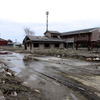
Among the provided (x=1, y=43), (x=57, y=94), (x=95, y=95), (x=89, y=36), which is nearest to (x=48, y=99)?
(x=57, y=94)

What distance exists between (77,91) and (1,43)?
71.6 metres

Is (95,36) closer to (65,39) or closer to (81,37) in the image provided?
(81,37)

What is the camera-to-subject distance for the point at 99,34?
92.2 ft

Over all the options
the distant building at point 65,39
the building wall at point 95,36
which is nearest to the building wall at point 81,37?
the distant building at point 65,39

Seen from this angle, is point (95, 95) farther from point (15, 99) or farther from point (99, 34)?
point (99, 34)

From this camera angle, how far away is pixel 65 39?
35125mm

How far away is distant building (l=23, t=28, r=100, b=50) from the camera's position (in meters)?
28.0

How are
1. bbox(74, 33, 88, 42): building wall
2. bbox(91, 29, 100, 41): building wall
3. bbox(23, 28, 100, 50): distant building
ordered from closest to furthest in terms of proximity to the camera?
1. bbox(91, 29, 100, 41): building wall
2. bbox(23, 28, 100, 50): distant building
3. bbox(74, 33, 88, 42): building wall

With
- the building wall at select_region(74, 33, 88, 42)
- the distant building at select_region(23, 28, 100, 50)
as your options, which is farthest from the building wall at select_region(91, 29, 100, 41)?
the building wall at select_region(74, 33, 88, 42)

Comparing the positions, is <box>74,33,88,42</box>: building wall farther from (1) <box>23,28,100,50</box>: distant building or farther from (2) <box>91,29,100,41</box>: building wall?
(2) <box>91,29,100,41</box>: building wall

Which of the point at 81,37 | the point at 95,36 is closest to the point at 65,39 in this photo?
the point at 81,37

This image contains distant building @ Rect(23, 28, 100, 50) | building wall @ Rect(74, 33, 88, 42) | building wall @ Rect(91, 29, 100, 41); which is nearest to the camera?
building wall @ Rect(91, 29, 100, 41)

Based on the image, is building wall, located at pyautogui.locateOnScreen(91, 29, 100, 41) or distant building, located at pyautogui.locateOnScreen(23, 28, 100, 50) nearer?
building wall, located at pyautogui.locateOnScreen(91, 29, 100, 41)

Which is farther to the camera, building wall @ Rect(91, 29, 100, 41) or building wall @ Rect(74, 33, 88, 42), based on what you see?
building wall @ Rect(74, 33, 88, 42)
